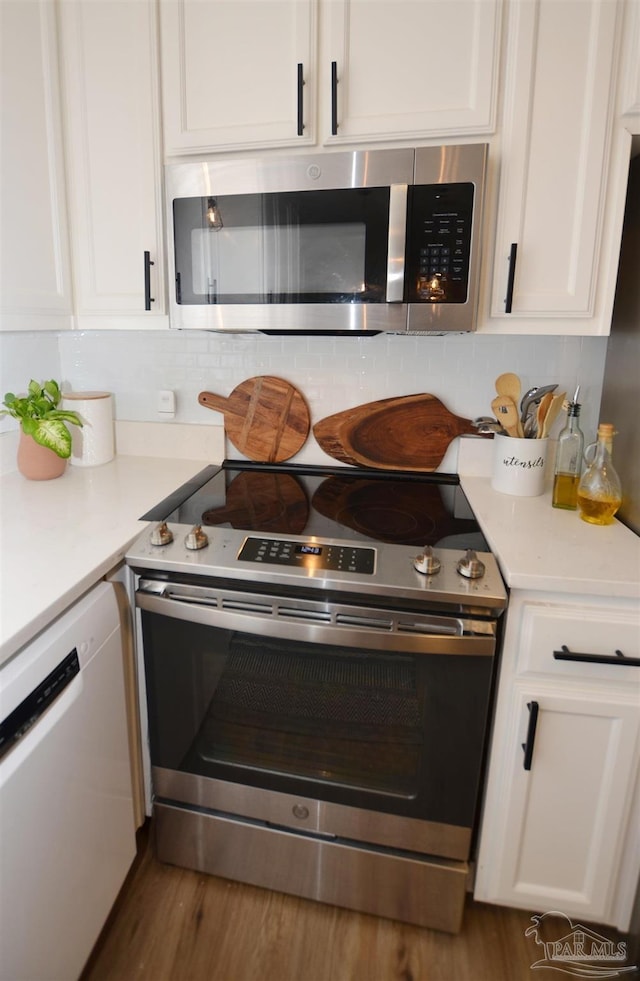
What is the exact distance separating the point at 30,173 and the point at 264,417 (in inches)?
34.2

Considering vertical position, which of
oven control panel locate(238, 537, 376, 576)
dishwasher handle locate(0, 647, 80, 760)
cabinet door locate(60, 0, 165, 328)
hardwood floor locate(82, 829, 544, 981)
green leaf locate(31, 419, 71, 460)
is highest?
cabinet door locate(60, 0, 165, 328)

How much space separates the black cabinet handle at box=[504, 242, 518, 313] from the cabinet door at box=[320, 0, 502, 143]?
0.26 m

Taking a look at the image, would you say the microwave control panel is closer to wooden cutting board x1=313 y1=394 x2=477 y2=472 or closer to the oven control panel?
wooden cutting board x1=313 y1=394 x2=477 y2=472

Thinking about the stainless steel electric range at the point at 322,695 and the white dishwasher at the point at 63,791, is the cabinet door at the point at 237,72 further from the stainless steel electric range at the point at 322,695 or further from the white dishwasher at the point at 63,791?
the white dishwasher at the point at 63,791

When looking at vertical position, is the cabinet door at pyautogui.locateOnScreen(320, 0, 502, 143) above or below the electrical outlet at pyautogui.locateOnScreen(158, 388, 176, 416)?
above

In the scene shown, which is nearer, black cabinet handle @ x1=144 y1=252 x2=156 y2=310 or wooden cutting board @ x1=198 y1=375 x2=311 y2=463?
black cabinet handle @ x1=144 y1=252 x2=156 y2=310

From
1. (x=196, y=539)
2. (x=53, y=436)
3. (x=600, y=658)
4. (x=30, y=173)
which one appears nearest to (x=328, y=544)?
(x=196, y=539)

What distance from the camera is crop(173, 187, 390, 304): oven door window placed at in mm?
1234

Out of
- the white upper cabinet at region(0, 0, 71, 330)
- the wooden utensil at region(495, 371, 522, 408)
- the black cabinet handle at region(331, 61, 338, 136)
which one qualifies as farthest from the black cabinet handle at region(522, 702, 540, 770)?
the white upper cabinet at region(0, 0, 71, 330)

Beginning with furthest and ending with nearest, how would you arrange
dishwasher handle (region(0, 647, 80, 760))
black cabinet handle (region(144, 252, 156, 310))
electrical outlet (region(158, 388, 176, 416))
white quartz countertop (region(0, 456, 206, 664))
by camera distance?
electrical outlet (region(158, 388, 176, 416)), black cabinet handle (region(144, 252, 156, 310)), white quartz countertop (region(0, 456, 206, 664)), dishwasher handle (region(0, 647, 80, 760))

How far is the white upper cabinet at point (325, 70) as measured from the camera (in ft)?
3.90

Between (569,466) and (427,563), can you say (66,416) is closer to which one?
(427,563)

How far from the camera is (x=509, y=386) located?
1493 millimetres

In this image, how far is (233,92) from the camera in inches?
50.9
